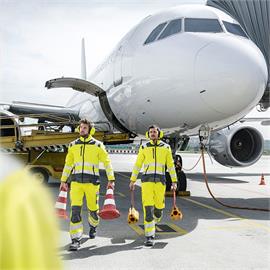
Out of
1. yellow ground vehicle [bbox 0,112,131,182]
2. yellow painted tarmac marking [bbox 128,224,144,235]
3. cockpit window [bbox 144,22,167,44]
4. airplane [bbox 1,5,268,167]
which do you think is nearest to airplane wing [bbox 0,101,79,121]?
yellow ground vehicle [bbox 0,112,131,182]

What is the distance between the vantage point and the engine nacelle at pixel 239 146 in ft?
43.7

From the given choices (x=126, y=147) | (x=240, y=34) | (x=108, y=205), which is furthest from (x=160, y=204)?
(x=126, y=147)

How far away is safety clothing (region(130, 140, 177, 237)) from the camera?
5684 millimetres

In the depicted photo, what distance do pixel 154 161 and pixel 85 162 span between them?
1.03m

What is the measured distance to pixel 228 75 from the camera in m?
6.81

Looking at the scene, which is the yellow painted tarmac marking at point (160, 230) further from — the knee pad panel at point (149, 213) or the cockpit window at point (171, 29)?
the cockpit window at point (171, 29)

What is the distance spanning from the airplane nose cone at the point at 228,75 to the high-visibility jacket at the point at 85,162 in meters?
2.35

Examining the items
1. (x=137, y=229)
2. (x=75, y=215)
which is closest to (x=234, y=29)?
(x=137, y=229)

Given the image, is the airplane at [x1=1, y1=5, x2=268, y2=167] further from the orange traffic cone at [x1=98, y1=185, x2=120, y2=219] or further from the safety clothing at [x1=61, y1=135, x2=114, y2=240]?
the orange traffic cone at [x1=98, y1=185, x2=120, y2=219]

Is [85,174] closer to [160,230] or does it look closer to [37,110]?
[160,230]

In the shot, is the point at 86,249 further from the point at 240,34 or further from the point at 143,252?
the point at 240,34

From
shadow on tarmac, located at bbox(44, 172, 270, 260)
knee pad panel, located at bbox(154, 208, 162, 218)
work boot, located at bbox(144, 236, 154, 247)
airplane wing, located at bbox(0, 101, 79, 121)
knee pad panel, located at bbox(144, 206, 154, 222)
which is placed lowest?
shadow on tarmac, located at bbox(44, 172, 270, 260)

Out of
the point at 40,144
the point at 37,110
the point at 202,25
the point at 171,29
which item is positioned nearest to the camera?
the point at 202,25

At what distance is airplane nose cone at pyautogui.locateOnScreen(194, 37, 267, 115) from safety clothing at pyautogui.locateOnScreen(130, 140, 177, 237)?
5.14 ft
